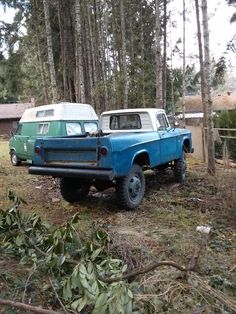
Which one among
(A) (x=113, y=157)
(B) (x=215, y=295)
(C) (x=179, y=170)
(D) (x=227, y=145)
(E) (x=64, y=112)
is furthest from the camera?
(D) (x=227, y=145)

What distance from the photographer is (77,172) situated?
21.9 feet

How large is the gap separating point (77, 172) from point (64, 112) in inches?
244

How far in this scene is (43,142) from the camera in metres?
7.28

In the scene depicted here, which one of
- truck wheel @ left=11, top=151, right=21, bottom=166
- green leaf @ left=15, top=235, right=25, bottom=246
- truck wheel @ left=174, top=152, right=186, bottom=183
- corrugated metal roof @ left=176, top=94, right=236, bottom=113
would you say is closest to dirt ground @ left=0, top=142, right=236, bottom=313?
truck wheel @ left=174, top=152, right=186, bottom=183

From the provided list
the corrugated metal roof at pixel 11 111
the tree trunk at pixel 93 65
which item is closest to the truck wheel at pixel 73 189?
the tree trunk at pixel 93 65

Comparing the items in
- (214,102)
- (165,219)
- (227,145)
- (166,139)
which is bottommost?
(165,219)

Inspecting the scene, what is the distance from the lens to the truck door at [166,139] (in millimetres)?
8375

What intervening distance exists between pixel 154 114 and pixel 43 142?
2.77 metres

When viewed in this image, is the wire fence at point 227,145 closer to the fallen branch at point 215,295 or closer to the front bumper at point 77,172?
the front bumper at point 77,172

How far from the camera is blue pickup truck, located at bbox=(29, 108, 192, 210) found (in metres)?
6.46

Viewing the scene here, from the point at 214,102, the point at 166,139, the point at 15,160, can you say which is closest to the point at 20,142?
the point at 15,160

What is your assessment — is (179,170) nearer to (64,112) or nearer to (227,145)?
(227,145)

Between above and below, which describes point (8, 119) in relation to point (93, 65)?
below

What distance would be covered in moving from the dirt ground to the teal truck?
280cm
